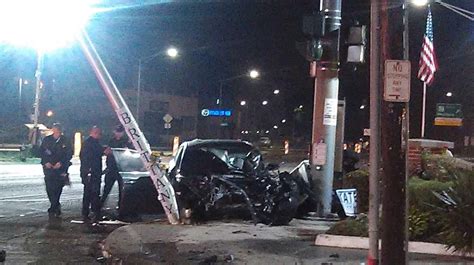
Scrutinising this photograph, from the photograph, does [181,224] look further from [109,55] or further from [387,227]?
[109,55]

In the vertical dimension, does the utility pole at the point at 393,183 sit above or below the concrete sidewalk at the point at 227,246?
above

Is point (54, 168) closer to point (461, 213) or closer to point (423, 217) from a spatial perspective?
point (423, 217)

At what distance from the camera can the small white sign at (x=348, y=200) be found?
1409cm

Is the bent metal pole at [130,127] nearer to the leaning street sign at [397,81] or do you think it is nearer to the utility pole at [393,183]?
the utility pole at [393,183]

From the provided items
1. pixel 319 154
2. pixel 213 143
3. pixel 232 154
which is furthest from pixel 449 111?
pixel 319 154

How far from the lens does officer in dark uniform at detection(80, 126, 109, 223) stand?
47.8 feet

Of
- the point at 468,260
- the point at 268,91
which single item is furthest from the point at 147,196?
the point at 268,91

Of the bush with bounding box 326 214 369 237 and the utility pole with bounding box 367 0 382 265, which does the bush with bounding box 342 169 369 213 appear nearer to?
the bush with bounding box 326 214 369 237

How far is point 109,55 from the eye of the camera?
255 feet

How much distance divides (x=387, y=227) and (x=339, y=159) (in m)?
6.69

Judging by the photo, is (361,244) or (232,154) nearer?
(361,244)

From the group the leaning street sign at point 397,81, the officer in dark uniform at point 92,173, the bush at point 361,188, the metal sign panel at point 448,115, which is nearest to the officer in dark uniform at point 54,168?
the officer in dark uniform at point 92,173

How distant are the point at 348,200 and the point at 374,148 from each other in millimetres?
6037

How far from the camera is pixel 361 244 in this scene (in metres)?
11.2
